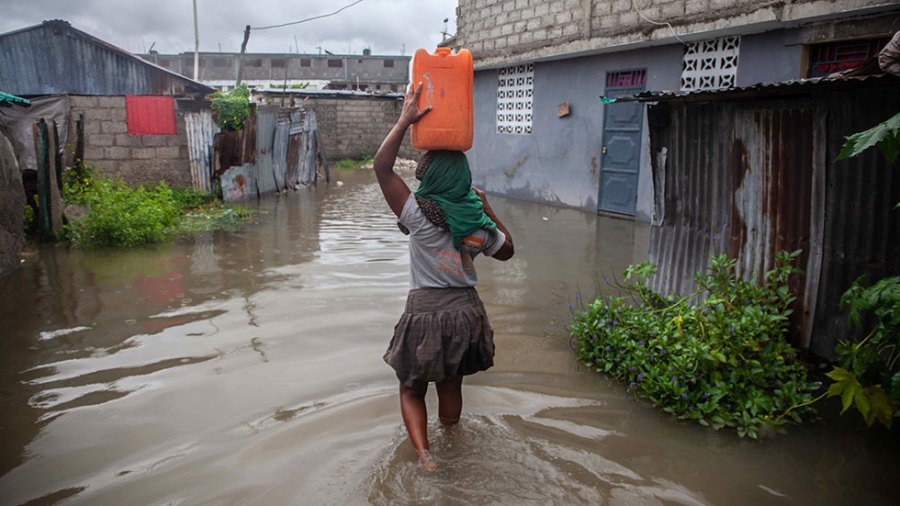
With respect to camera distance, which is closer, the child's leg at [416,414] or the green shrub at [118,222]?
the child's leg at [416,414]

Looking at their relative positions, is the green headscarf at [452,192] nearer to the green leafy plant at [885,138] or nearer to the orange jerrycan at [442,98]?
the orange jerrycan at [442,98]

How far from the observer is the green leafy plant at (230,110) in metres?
12.2

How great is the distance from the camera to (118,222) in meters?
7.93

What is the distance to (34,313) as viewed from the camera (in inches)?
216

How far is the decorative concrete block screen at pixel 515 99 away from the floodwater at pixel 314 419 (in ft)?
24.3

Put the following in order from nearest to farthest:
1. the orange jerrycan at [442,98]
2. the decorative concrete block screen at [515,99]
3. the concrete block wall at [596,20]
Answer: the orange jerrycan at [442,98] → the concrete block wall at [596,20] → the decorative concrete block screen at [515,99]

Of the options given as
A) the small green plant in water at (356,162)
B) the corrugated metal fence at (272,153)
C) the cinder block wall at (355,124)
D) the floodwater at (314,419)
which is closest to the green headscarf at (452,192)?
the floodwater at (314,419)

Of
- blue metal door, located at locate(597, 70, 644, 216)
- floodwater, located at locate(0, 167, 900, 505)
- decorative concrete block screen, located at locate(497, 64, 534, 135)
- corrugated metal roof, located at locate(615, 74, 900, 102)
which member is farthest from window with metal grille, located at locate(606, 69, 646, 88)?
corrugated metal roof, located at locate(615, 74, 900, 102)

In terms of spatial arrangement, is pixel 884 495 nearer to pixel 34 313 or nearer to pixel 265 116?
pixel 34 313

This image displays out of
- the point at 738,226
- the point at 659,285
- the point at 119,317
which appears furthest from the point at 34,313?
the point at 738,226

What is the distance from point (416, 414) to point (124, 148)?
10.5 metres

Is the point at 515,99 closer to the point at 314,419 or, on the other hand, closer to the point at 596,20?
the point at 596,20

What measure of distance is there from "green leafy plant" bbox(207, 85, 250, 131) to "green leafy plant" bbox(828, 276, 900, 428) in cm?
1130

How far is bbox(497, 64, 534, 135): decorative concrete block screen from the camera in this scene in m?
13.2
